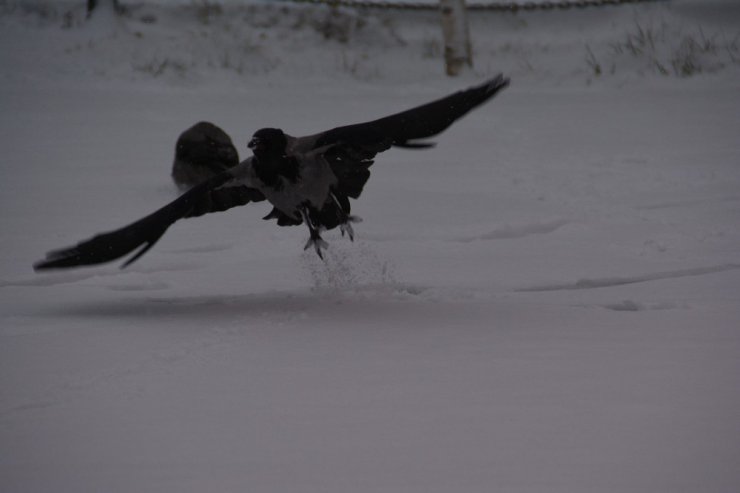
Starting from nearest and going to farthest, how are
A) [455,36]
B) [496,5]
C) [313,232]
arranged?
[313,232] < [455,36] < [496,5]

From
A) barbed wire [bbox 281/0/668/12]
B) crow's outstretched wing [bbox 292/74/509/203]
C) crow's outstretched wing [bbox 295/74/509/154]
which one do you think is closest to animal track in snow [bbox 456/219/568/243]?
crow's outstretched wing [bbox 292/74/509/203]

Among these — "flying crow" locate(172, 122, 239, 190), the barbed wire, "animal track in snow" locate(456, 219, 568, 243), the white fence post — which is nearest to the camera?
"animal track in snow" locate(456, 219, 568, 243)

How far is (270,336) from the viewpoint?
4402 mm

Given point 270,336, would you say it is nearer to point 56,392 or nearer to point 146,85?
point 56,392

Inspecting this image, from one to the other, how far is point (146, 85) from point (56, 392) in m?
9.37

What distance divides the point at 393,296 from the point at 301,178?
2.49 feet

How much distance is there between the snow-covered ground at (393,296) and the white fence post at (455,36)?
0.69 metres

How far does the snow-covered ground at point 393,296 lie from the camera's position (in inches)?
116

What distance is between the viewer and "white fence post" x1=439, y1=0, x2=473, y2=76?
42.9 feet

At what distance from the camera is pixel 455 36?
13.1 m

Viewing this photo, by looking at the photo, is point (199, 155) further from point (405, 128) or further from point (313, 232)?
point (405, 128)

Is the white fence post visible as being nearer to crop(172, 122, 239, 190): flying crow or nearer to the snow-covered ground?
the snow-covered ground

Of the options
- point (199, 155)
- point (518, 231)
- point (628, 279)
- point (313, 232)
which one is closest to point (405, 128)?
point (313, 232)

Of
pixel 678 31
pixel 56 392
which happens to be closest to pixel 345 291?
pixel 56 392
